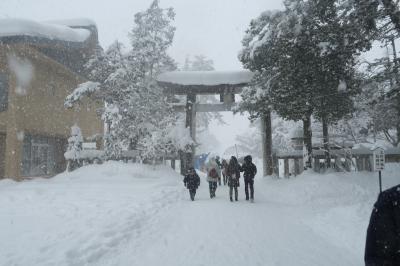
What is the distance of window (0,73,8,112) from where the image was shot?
60.7 feet

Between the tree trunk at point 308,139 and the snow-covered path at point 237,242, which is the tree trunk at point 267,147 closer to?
the tree trunk at point 308,139

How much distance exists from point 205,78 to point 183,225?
1234 cm

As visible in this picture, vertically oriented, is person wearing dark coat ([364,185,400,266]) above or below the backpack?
above

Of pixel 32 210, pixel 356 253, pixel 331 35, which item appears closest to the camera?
pixel 356 253

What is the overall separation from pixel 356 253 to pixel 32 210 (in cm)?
778

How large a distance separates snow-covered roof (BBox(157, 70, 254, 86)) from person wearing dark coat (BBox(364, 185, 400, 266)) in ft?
55.9

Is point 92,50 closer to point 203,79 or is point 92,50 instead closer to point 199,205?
point 203,79

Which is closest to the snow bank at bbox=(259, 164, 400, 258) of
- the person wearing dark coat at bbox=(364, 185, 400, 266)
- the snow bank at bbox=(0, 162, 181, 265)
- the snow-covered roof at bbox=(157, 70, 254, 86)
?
the snow bank at bbox=(0, 162, 181, 265)

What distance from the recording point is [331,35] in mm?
12453

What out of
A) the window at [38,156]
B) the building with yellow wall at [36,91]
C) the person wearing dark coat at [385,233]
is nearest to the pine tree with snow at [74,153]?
the building with yellow wall at [36,91]

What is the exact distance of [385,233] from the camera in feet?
7.28

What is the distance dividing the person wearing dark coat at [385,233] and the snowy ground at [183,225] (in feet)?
11.2

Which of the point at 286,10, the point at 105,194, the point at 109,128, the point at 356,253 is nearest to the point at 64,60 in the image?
the point at 109,128

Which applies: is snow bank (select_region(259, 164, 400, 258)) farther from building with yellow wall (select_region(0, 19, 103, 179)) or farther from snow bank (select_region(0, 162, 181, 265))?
building with yellow wall (select_region(0, 19, 103, 179))
